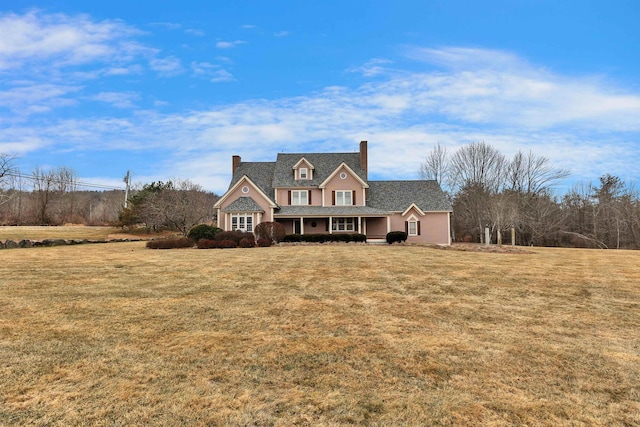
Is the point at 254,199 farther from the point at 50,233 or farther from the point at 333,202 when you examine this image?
the point at 50,233

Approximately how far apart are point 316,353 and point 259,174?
107 ft

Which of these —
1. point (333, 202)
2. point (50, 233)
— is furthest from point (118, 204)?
point (333, 202)

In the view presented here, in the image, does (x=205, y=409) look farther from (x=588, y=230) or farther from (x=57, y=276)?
(x=588, y=230)

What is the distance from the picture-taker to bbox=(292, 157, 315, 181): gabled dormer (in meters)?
35.7

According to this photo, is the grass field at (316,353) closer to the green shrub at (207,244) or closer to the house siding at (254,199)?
the green shrub at (207,244)

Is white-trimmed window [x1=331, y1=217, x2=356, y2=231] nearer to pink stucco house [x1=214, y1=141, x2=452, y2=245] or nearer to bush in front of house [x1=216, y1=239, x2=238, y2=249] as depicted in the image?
pink stucco house [x1=214, y1=141, x2=452, y2=245]

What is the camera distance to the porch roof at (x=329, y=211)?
32.3 metres

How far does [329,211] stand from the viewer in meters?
33.0

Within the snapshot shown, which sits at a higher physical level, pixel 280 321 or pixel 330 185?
pixel 330 185

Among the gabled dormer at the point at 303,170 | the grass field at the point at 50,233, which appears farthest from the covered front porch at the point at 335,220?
the grass field at the point at 50,233

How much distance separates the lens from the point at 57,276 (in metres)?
11.9

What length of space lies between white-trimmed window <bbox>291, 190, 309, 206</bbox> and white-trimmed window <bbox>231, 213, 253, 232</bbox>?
5.08 metres

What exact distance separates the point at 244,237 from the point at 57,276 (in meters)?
14.3

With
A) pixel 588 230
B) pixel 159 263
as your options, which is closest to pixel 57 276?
pixel 159 263
